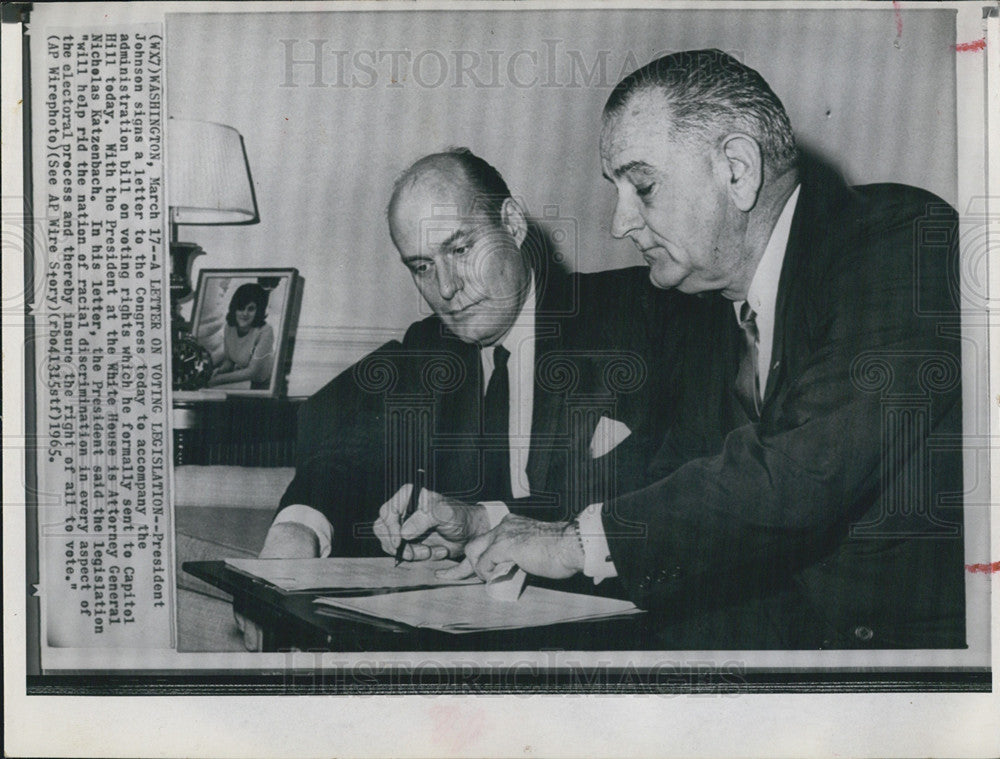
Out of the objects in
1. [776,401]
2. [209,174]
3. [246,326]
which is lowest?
[776,401]

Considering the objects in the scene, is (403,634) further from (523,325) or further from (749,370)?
(749,370)

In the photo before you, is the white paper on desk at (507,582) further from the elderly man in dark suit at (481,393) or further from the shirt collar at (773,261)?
the shirt collar at (773,261)

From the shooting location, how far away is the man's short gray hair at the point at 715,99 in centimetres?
234

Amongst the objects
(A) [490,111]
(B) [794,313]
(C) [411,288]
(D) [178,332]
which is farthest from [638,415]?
(D) [178,332]

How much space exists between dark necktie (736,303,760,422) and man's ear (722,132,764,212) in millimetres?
290

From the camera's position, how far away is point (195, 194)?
239 cm

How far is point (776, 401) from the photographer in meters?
2.34

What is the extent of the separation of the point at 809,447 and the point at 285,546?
1.44 m

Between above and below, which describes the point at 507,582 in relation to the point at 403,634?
above

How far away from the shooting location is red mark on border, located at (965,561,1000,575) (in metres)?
2.40

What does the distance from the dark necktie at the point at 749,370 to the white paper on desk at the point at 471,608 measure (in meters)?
0.62

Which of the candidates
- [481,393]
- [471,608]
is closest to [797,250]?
[481,393]

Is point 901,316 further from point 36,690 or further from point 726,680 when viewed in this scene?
point 36,690

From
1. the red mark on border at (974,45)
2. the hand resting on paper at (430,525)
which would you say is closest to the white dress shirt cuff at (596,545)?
the hand resting on paper at (430,525)
